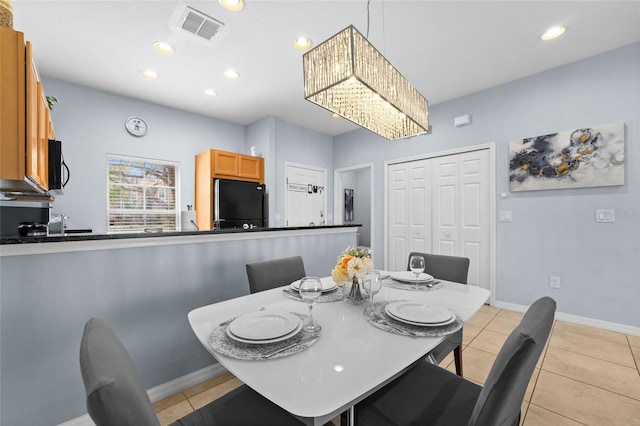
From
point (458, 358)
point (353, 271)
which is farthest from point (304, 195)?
point (353, 271)

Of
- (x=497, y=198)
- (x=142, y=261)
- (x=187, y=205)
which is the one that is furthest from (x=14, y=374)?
(x=497, y=198)

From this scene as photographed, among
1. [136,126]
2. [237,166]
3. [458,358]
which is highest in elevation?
[136,126]

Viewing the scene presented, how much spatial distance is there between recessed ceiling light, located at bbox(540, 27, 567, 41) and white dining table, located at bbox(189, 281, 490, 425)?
8.86 ft

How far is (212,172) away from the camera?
12.8ft

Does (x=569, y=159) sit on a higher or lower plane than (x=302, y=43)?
lower

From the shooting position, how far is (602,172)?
268 cm

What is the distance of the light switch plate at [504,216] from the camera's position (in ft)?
10.8

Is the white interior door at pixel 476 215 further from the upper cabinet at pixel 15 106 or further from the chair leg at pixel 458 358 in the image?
the upper cabinet at pixel 15 106

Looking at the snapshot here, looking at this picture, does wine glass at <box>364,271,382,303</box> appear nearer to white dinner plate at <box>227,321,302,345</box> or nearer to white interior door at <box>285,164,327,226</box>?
white dinner plate at <box>227,321,302,345</box>

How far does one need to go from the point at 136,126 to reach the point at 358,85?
3493mm

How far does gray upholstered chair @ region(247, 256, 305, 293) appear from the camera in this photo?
1658mm

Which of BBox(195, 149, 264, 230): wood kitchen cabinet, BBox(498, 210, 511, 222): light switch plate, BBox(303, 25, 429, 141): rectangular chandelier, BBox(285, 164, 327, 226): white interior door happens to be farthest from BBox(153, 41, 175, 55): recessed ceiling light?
BBox(498, 210, 511, 222): light switch plate

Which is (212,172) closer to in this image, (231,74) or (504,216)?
(231,74)

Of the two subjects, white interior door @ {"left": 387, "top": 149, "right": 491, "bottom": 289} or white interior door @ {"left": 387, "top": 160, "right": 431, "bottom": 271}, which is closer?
white interior door @ {"left": 387, "top": 149, "right": 491, "bottom": 289}
